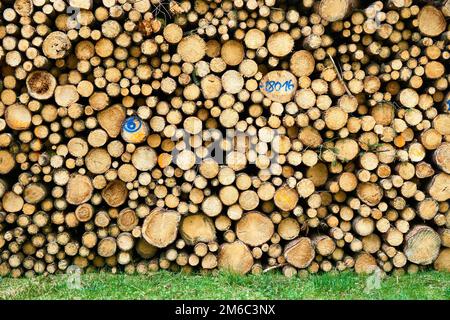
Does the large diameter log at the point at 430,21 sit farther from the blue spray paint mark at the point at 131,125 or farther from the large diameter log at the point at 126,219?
the large diameter log at the point at 126,219

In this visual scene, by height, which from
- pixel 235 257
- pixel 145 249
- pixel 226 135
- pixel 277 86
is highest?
pixel 277 86

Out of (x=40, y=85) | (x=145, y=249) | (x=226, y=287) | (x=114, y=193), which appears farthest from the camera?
(x=145, y=249)

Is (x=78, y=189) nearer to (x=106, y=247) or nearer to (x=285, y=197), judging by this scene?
(x=106, y=247)

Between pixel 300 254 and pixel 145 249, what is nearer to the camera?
pixel 300 254

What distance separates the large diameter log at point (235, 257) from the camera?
5.14 meters

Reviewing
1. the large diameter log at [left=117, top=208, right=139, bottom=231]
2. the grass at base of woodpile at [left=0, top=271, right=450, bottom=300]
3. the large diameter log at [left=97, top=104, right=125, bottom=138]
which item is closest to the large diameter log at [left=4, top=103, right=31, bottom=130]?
the large diameter log at [left=97, top=104, right=125, bottom=138]

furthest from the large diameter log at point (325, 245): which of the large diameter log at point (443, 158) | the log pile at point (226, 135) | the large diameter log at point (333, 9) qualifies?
the large diameter log at point (333, 9)

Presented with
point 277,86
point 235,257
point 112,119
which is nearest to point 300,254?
point 235,257

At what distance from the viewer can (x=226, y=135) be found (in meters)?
5.12

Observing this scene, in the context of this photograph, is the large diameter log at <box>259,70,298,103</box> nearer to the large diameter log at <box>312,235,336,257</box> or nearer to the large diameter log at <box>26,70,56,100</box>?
the large diameter log at <box>312,235,336,257</box>

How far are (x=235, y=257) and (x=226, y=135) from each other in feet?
3.55

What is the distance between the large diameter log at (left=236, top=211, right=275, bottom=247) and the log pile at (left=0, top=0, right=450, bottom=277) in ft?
0.04

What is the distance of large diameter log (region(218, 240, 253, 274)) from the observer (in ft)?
16.9

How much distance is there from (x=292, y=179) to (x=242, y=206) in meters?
0.50
